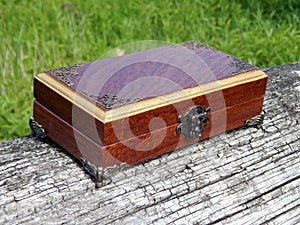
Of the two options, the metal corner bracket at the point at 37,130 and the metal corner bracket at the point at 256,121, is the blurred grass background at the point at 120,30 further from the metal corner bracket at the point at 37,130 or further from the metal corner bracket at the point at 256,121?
the metal corner bracket at the point at 256,121

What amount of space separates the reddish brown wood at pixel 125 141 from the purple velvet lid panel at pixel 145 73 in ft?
0.47

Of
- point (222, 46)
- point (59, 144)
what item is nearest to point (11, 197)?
point (59, 144)

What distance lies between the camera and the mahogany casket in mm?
1895

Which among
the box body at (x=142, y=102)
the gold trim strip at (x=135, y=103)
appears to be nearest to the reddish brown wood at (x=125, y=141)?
the box body at (x=142, y=102)

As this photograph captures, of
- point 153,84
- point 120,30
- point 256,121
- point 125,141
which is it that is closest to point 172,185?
point 125,141

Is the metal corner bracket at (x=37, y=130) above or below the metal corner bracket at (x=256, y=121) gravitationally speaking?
above

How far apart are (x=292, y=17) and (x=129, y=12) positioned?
139cm

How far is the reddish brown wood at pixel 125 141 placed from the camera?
1.91m

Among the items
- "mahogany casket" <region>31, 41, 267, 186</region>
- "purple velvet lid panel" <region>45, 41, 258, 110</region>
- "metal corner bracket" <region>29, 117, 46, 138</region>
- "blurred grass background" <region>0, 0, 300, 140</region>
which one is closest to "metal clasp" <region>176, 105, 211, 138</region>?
"mahogany casket" <region>31, 41, 267, 186</region>

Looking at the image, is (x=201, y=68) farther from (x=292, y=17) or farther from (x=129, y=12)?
(x=292, y=17)

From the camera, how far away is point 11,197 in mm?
1827

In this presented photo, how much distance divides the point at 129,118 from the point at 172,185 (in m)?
0.30

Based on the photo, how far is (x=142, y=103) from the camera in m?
1.91

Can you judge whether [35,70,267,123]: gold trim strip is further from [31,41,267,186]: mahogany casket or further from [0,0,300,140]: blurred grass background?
[0,0,300,140]: blurred grass background
